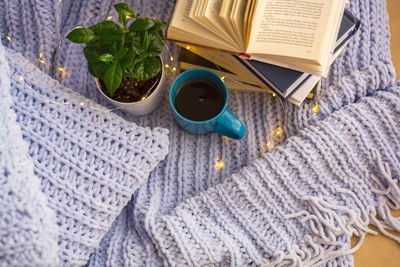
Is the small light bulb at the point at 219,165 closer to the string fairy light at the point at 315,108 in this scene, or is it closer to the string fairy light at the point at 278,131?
the string fairy light at the point at 278,131

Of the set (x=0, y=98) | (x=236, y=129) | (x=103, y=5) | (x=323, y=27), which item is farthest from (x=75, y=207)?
(x=323, y=27)

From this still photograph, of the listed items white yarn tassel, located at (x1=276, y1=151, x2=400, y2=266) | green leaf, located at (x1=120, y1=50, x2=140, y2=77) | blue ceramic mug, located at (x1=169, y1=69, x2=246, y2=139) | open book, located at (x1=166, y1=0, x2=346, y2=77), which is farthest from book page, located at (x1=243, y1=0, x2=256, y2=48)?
white yarn tassel, located at (x1=276, y1=151, x2=400, y2=266)

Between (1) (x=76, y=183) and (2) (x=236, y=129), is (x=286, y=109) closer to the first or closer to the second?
(2) (x=236, y=129)

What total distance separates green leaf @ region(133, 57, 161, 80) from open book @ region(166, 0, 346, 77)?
138 mm

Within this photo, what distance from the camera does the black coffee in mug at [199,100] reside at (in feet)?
2.65

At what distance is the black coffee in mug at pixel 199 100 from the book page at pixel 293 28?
15 cm

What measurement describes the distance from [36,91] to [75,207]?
28cm

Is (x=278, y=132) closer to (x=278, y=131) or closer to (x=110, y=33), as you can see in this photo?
A: (x=278, y=131)

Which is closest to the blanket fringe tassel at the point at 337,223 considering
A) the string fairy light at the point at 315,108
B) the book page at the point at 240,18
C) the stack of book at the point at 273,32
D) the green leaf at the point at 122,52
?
the string fairy light at the point at 315,108

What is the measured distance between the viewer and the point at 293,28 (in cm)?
70

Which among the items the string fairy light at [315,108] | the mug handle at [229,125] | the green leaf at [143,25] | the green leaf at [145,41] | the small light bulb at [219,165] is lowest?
the small light bulb at [219,165]

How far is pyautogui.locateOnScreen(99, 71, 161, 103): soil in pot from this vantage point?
775 mm

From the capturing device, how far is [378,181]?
2.63ft

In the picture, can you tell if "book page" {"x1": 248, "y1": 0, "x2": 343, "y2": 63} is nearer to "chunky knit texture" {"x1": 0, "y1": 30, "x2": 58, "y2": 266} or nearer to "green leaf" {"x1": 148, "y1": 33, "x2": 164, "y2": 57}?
"green leaf" {"x1": 148, "y1": 33, "x2": 164, "y2": 57}
